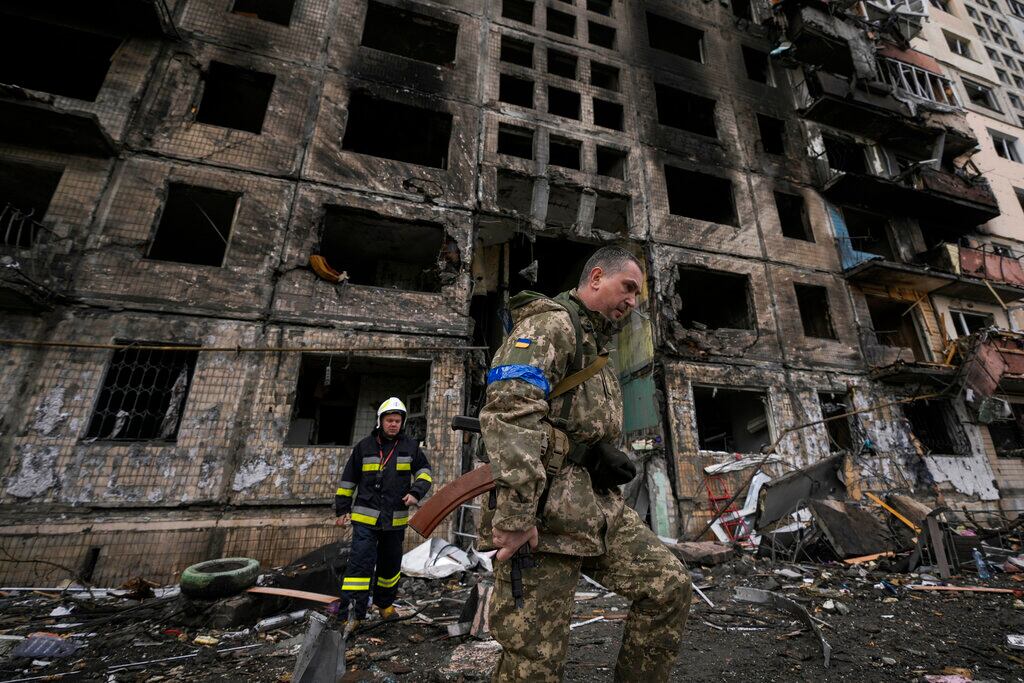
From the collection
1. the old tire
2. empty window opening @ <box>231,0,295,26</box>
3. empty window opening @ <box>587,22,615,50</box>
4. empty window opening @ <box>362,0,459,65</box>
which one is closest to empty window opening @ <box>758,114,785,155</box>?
empty window opening @ <box>587,22,615,50</box>

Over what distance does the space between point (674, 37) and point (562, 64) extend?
496cm

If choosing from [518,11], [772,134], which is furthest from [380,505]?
[772,134]

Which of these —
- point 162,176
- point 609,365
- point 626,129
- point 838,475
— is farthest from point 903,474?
point 162,176

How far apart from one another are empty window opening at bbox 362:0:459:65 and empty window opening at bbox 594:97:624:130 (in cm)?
433

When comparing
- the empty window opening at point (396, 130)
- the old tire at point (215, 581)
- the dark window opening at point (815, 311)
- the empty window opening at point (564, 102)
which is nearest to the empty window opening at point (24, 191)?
the empty window opening at point (396, 130)

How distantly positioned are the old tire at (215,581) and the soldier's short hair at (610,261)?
4.28m

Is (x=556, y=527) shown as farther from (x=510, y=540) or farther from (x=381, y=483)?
(x=381, y=483)

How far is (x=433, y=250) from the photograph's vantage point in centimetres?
1001

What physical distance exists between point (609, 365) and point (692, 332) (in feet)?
28.1

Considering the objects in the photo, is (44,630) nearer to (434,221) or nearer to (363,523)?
(363,523)

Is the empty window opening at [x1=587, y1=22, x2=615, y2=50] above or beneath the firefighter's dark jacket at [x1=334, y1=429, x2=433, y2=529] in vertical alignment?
above

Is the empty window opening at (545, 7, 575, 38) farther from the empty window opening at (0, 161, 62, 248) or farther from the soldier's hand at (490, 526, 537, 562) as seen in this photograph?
the soldier's hand at (490, 526, 537, 562)

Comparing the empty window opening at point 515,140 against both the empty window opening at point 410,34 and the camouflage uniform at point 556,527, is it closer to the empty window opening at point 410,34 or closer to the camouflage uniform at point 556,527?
the empty window opening at point 410,34

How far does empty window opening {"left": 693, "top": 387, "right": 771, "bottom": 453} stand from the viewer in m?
10.2
